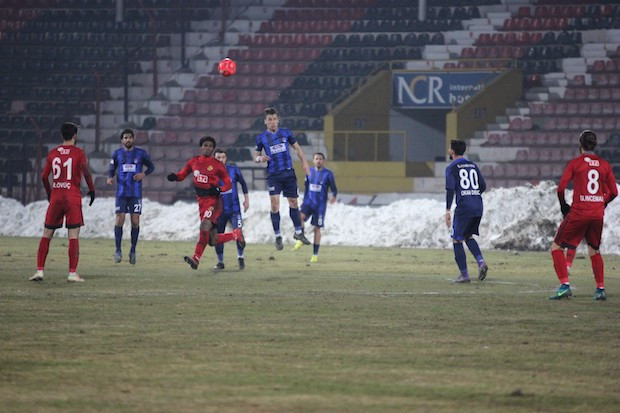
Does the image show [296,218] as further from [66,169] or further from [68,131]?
[68,131]

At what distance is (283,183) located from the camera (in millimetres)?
18781

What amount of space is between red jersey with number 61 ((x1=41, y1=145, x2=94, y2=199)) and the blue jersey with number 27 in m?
4.86

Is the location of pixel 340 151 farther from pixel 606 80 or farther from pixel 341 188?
pixel 606 80

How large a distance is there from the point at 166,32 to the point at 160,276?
24.9 metres

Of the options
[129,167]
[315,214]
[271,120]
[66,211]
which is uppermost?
[271,120]

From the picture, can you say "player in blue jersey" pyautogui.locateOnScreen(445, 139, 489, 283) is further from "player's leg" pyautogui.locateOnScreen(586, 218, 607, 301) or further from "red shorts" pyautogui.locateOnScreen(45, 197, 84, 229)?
"red shorts" pyautogui.locateOnScreen(45, 197, 84, 229)

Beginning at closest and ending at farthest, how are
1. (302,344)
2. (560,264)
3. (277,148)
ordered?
(302,344) < (560,264) < (277,148)

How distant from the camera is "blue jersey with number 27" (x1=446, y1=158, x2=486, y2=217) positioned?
15.5 meters

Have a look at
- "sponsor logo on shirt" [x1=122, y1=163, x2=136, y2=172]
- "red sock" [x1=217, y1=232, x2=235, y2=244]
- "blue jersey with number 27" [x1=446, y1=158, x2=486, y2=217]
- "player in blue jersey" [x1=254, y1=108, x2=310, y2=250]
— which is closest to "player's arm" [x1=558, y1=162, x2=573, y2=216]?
"blue jersey with number 27" [x1=446, y1=158, x2=486, y2=217]

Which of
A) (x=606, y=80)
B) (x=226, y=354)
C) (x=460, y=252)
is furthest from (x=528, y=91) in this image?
(x=226, y=354)

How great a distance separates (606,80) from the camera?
112 feet

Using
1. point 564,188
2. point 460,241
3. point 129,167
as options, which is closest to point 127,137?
point 129,167

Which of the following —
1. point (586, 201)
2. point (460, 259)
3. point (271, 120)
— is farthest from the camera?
point (271, 120)

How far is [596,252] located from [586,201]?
62 cm
